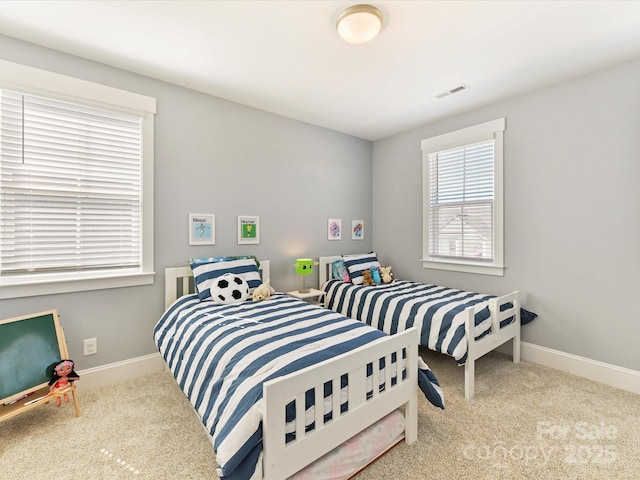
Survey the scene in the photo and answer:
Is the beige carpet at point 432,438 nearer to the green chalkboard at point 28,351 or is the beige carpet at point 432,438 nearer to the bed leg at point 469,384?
the bed leg at point 469,384

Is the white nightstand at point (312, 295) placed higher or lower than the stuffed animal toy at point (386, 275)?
lower

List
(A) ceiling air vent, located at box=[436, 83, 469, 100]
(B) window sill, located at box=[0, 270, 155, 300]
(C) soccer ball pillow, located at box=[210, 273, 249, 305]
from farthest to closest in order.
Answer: (A) ceiling air vent, located at box=[436, 83, 469, 100] < (C) soccer ball pillow, located at box=[210, 273, 249, 305] < (B) window sill, located at box=[0, 270, 155, 300]

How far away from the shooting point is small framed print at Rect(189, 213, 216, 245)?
2.83 meters

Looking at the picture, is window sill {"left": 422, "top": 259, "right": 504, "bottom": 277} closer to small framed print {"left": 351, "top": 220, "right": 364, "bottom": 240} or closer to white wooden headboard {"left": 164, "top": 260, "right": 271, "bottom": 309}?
small framed print {"left": 351, "top": 220, "right": 364, "bottom": 240}

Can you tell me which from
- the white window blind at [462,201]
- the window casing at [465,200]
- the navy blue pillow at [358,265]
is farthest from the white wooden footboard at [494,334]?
the navy blue pillow at [358,265]

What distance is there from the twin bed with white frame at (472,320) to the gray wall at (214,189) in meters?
0.79

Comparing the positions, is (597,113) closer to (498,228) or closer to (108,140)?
(498,228)

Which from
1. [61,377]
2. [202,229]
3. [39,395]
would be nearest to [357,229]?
[202,229]

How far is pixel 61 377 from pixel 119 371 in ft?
1.68

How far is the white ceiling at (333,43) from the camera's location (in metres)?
1.81

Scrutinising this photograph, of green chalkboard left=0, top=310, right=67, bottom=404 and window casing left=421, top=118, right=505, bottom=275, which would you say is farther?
window casing left=421, top=118, right=505, bottom=275

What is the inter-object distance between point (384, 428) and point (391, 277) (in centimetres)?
218

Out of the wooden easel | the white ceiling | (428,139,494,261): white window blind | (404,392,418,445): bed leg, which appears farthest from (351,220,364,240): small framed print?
the wooden easel

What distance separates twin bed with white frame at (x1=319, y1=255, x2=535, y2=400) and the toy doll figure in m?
2.32
